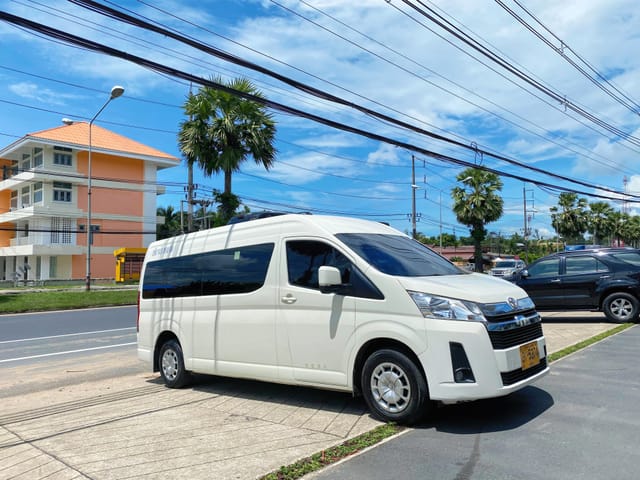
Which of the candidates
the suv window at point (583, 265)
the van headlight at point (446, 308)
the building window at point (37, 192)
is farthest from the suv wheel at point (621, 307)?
the building window at point (37, 192)

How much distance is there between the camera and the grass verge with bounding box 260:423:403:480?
394cm

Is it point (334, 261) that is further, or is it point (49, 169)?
point (49, 169)

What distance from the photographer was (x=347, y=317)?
17.9 feet

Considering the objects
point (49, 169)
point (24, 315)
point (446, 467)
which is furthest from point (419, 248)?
point (49, 169)

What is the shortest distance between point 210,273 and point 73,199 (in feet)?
144

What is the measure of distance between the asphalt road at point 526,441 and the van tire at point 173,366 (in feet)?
11.9

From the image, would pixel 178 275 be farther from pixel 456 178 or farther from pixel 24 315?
pixel 456 178

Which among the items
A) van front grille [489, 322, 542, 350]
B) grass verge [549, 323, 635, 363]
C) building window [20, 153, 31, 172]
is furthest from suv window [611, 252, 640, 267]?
building window [20, 153, 31, 172]

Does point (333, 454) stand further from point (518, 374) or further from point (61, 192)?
point (61, 192)

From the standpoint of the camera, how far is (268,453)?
4434 millimetres

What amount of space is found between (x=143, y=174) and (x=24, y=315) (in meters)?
32.7

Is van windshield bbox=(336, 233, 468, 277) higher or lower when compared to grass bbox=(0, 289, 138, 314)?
higher

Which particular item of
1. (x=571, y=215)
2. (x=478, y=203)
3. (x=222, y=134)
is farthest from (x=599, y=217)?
(x=222, y=134)

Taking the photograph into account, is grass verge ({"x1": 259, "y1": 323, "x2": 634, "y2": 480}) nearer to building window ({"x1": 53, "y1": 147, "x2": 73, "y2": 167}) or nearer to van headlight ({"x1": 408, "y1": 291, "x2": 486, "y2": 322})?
van headlight ({"x1": 408, "y1": 291, "x2": 486, "y2": 322})
